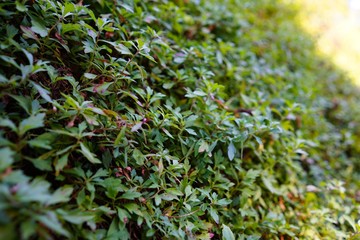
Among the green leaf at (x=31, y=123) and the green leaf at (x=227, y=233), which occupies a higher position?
the green leaf at (x=31, y=123)

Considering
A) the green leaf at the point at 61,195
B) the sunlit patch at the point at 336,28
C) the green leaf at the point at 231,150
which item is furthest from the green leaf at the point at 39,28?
the sunlit patch at the point at 336,28

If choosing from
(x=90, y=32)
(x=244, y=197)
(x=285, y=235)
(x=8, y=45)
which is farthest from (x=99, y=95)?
(x=285, y=235)

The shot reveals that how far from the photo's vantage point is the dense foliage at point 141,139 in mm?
1212

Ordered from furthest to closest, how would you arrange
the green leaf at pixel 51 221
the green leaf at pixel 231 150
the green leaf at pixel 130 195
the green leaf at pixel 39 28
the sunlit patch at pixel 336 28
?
the sunlit patch at pixel 336 28 → the green leaf at pixel 231 150 → the green leaf at pixel 39 28 → the green leaf at pixel 130 195 → the green leaf at pixel 51 221

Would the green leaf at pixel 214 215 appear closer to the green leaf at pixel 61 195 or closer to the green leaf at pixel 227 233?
the green leaf at pixel 227 233

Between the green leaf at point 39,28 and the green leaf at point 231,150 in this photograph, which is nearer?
the green leaf at point 39,28

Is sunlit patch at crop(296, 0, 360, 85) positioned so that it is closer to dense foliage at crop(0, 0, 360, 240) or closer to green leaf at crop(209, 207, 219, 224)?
dense foliage at crop(0, 0, 360, 240)

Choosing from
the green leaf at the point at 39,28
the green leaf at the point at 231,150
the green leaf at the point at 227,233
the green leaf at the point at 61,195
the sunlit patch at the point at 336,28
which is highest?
the sunlit patch at the point at 336,28

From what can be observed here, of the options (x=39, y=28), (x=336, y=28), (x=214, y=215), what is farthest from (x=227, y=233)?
(x=336, y=28)

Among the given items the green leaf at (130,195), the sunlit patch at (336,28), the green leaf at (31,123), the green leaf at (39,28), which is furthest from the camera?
the sunlit patch at (336,28)

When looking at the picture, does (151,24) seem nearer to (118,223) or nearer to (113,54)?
(113,54)

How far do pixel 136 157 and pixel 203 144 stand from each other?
1.38ft

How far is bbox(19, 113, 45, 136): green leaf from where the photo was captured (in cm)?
114

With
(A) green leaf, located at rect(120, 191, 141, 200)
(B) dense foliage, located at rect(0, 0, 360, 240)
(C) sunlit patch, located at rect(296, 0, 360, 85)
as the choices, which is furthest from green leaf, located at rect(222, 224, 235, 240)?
(C) sunlit patch, located at rect(296, 0, 360, 85)
